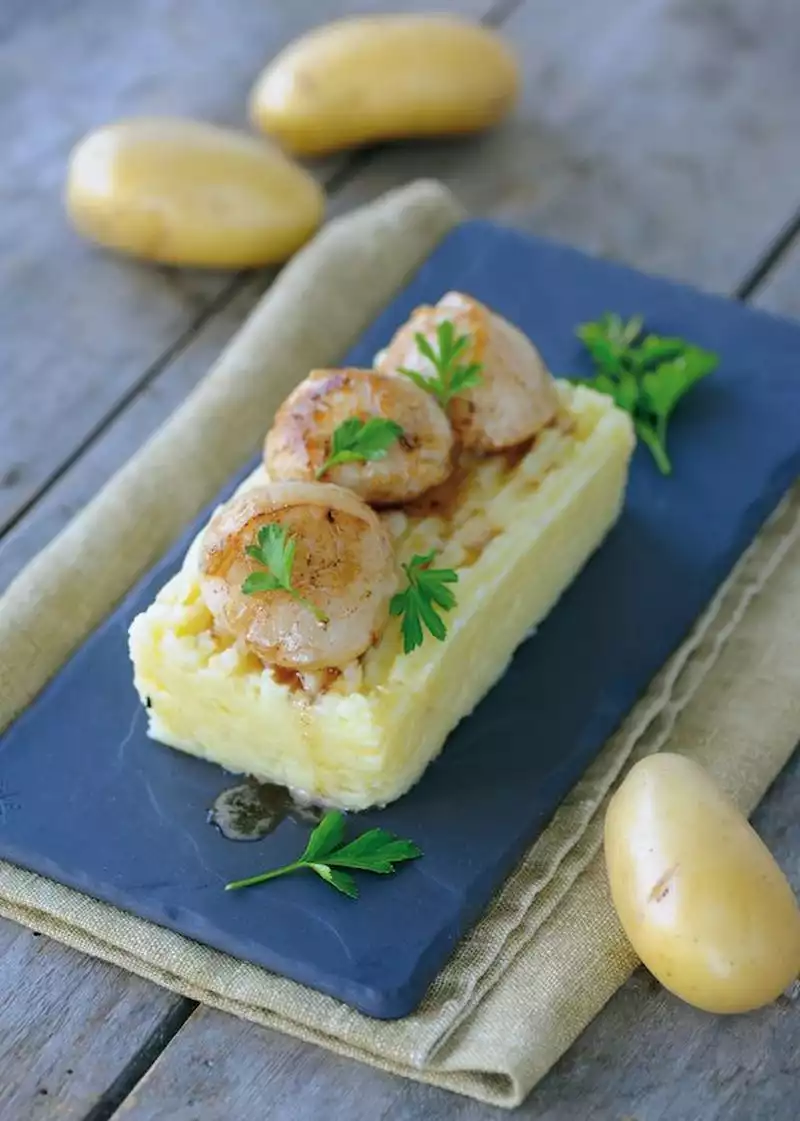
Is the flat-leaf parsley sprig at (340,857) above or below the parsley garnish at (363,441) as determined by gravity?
below

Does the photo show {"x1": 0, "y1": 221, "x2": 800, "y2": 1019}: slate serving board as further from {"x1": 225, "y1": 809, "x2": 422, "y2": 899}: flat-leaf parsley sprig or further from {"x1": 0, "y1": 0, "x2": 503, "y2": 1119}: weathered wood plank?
{"x1": 0, "y1": 0, "x2": 503, "y2": 1119}: weathered wood plank

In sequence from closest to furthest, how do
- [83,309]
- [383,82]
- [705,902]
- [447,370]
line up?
[705,902] < [447,370] < [83,309] < [383,82]

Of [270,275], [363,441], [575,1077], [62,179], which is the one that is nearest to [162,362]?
[270,275]

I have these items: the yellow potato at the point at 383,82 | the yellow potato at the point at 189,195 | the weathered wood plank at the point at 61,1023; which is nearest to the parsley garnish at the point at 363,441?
the weathered wood plank at the point at 61,1023

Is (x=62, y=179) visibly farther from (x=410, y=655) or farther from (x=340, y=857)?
(x=340, y=857)

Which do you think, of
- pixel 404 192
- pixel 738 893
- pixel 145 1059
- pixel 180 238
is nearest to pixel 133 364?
pixel 180 238

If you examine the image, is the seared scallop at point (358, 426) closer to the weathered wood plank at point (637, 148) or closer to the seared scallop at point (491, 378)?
the seared scallop at point (491, 378)
